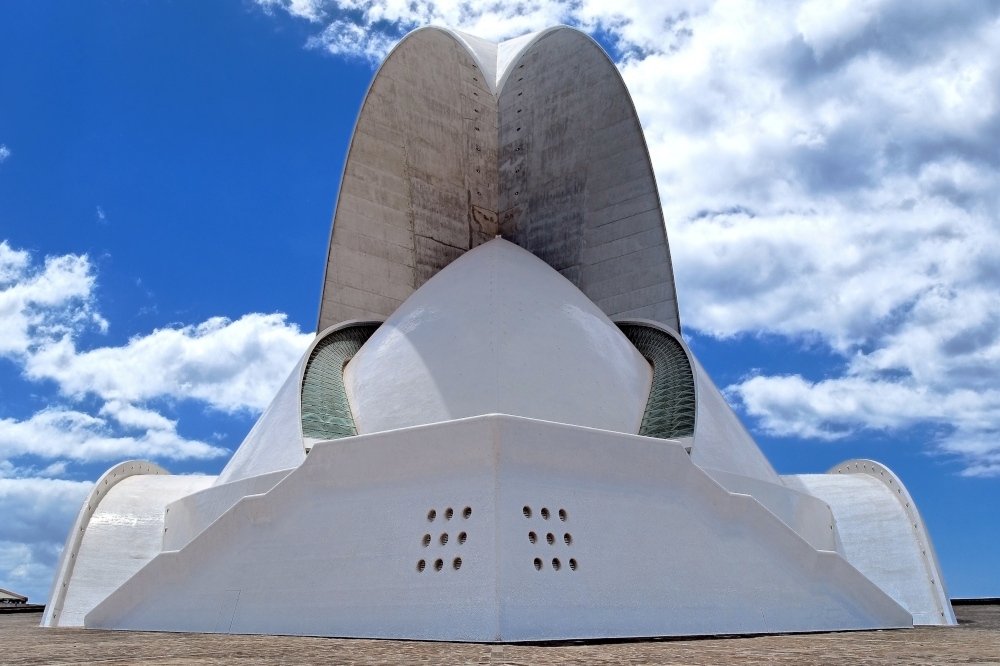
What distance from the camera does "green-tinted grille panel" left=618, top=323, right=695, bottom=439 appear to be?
1060 centimetres

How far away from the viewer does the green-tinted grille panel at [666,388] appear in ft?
34.8

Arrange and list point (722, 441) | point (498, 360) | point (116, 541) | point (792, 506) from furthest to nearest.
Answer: point (116, 541) → point (722, 441) → point (792, 506) → point (498, 360)

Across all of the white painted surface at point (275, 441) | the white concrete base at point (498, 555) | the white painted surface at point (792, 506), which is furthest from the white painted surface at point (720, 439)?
the white painted surface at point (275, 441)

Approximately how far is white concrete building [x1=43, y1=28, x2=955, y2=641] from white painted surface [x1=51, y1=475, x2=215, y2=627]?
0.12 ft

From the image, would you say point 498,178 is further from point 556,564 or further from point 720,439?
point 556,564

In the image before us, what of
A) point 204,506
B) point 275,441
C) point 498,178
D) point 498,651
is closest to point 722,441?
point 275,441

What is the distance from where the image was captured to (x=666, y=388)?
38.2ft

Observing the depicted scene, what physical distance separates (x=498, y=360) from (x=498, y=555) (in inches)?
161

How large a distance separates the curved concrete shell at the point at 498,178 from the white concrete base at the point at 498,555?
7.41 metres

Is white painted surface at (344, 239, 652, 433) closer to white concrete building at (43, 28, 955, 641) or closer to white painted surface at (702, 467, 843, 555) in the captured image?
white concrete building at (43, 28, 955, 641)

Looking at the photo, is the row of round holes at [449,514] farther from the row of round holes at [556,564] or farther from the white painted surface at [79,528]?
the white painted surface at [79,528]

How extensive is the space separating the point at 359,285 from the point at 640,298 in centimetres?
559

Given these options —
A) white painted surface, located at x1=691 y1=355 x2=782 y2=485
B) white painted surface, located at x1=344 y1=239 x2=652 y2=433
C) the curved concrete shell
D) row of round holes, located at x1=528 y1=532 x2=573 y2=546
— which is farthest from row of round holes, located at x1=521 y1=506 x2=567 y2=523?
the curved concrete shell

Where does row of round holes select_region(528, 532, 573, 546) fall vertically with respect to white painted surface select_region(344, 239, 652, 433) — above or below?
below
